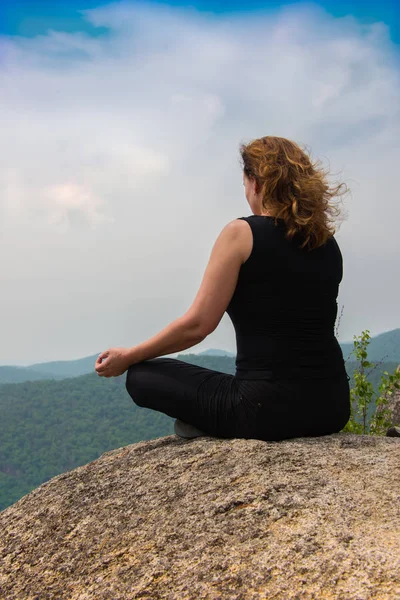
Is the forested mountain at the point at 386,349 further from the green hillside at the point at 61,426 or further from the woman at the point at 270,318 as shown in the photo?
the green hillside at the point at 61,426

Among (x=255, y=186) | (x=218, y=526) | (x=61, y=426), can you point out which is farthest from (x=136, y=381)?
(x=61, y=426)

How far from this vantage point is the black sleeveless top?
12.7ft

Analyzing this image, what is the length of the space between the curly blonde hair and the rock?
1.47 m

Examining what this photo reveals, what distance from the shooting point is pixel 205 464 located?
383cm

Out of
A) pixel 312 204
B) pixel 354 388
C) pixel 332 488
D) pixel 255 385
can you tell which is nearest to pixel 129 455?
pixel 255 385

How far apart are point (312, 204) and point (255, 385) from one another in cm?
128

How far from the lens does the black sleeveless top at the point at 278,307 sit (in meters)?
3.86

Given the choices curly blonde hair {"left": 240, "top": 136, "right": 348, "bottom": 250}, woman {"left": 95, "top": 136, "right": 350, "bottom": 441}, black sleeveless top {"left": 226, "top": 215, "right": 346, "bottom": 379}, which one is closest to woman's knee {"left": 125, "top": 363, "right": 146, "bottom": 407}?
woman {"left": 95, "top": 136, "right": 350, "bottom": 441}

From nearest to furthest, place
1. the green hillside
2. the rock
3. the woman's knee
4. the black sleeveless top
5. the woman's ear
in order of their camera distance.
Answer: the rock
the black sleeveless top
the woman's ear
the woman's knee
the green hillside

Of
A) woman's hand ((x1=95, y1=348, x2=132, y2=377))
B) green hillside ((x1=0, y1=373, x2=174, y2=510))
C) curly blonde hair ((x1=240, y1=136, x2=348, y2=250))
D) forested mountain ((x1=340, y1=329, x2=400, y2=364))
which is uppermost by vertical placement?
curly blonde hair ((x1=240, y1=136, x2=348, y2=250))

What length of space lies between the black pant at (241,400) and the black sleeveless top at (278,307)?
96 millimetres

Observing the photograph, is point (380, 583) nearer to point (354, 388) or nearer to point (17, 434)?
point (354, 388)

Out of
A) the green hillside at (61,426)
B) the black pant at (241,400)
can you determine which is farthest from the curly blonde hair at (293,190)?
the green hillside at (61,426)

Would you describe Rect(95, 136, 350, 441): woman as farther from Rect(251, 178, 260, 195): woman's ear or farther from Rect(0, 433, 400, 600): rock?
Rect(0, 433, 400, 600): rock
